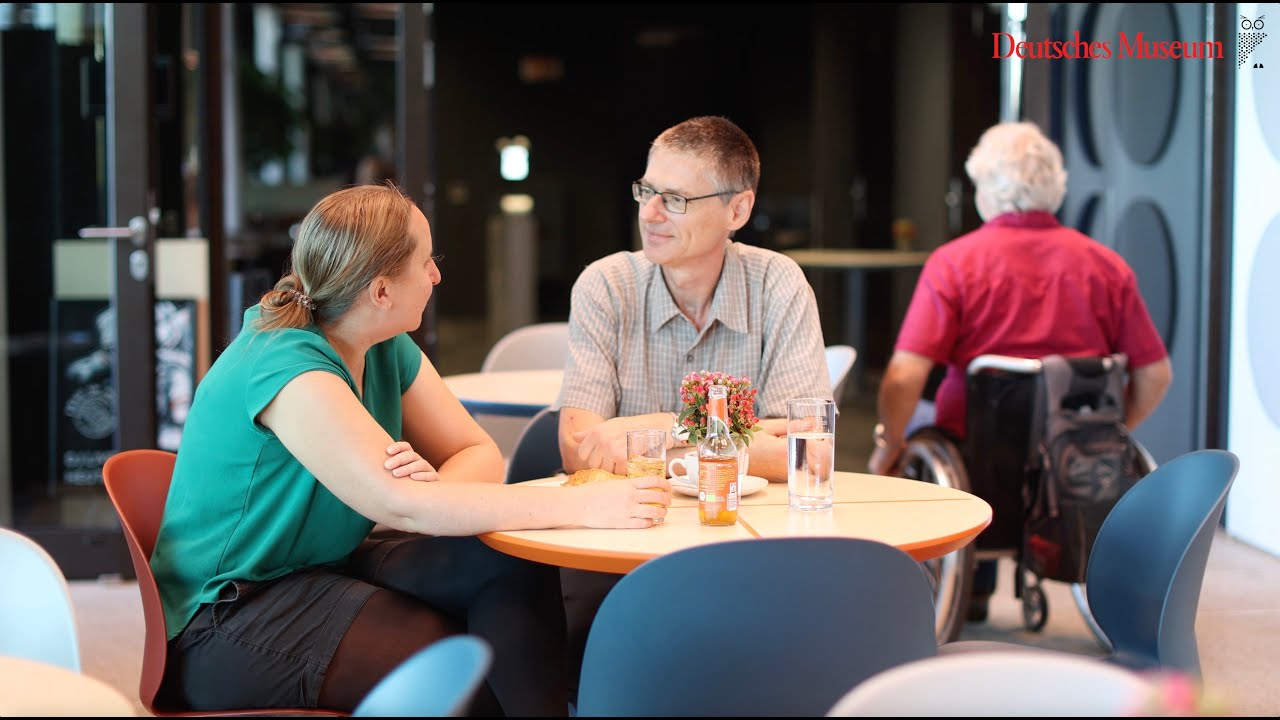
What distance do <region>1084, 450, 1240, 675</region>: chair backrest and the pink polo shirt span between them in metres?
1.36

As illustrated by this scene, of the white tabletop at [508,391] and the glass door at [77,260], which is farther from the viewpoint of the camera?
the glass door at [77,260]

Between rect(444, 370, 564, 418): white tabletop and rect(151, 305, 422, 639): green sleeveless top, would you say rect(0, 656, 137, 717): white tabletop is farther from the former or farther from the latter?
rect(444, 370, 564, 418): white tabletop

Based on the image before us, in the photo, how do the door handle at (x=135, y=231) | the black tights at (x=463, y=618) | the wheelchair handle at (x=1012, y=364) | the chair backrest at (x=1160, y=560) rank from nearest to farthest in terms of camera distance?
the black tights at (x=463, y=618) → the chair backrest at (x=1160, y=560) → the wheelchair handle at (x=1012, y=364) → the door handle at (x=135, y=231)

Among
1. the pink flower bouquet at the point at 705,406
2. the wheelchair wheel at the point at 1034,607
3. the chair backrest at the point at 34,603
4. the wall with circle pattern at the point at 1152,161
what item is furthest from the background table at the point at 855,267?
the chair backrest at the point at 34,603

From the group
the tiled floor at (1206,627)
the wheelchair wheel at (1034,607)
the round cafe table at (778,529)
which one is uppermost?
the round cafe table at (778,529)

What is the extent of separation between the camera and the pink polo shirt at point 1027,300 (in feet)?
11.7

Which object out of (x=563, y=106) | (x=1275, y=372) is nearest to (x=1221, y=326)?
(x=1275, y=372)

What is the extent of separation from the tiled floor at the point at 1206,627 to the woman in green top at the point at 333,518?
1281mm

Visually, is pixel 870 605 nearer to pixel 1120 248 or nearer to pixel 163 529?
pixel 163 529

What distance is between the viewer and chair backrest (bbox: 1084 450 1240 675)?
6.82ft

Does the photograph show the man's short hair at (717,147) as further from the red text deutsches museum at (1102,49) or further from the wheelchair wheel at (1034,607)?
the red text deutsches museum at (1102,49)

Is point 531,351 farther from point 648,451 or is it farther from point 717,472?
point 717,472

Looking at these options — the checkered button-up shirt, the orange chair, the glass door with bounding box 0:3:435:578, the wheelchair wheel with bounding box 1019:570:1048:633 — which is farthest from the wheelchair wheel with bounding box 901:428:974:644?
the glass door with bounding box 0:3:435:578

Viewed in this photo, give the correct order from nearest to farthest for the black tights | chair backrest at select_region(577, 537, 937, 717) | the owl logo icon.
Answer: chair backrest at select_region(577, 537, 937, 717) < the black tights < the owl logo icon
